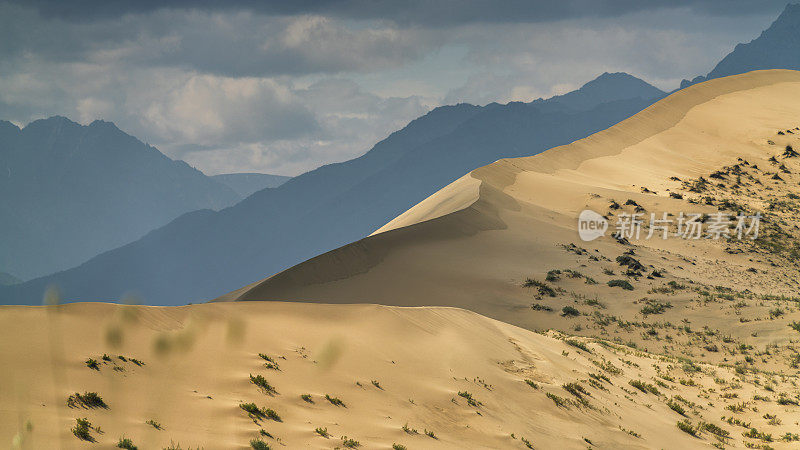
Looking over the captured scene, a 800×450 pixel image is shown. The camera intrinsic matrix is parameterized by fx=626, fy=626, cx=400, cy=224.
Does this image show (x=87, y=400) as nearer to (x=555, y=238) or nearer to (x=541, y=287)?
(x=541, y=287)

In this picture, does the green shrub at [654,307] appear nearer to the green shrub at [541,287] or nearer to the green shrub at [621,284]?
the green shrub at [621,284]

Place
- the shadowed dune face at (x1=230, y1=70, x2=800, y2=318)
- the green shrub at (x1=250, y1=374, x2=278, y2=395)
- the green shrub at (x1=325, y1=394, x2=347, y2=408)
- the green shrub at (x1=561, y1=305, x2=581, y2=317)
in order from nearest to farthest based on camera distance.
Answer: the green shrub at (x1=250, y1=374, x2=278, y2=395), the green shrub at (x1=325, y1=394, x2=347, y2=408), the green shrub at (x1=561, y1=305, x2=581, y2=317), the shadowed dune face at (x1=230, y1=70, x2=800, y2=318)

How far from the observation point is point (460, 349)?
15.1m

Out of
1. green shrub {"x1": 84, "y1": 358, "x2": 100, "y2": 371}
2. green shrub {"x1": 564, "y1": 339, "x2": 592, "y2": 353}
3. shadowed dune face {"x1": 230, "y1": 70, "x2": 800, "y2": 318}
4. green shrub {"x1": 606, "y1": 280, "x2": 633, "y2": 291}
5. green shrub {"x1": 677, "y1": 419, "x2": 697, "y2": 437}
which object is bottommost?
green shrub {"x1": 677, "y1": 419, "x2": 697, "y2": 437}

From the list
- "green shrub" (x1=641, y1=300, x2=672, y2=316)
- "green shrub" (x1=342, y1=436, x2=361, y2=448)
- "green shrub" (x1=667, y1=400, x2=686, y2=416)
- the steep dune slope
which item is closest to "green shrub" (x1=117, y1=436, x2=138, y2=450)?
"green shrub" (x1=342, y1=436, x2=361, y2=448)

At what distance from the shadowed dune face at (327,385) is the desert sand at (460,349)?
0.04 metres

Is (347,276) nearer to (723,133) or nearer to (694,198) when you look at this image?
(694,198)

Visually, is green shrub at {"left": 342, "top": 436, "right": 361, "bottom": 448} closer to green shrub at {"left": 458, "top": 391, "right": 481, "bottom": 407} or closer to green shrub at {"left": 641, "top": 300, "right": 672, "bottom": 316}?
green shrub at {"left": 458, "top": 391, "right": 481, "bottom": 407}

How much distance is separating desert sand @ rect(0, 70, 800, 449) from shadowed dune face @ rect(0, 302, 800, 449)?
4 centimetres

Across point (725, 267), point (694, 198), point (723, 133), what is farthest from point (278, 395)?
point (723, 133)

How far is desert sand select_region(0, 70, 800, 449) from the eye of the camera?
29.3 ft

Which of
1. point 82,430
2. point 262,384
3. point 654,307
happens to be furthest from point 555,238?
point 82,430

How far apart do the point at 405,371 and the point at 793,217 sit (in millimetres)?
45730

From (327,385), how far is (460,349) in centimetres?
472
